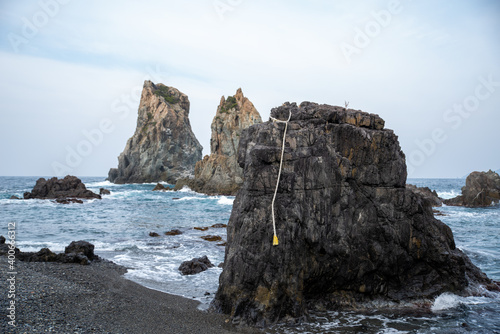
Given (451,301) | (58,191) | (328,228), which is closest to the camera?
(328,228)

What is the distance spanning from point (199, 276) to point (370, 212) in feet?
25.0

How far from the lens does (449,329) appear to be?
9.88 m

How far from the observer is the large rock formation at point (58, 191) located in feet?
182

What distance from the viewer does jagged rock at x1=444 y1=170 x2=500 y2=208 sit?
51.7m

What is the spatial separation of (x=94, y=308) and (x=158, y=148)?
3590 inches

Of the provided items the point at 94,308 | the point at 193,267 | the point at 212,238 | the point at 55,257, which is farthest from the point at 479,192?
the point at 94,308

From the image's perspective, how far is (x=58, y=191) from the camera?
5756cm

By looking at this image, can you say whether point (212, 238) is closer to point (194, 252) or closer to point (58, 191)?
point (194, 252)

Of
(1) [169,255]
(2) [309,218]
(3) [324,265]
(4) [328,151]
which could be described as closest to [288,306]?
(3) [324,265]

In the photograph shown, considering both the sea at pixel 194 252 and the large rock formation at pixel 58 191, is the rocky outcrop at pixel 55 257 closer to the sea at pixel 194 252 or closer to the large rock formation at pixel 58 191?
the sea at pixel 194 252

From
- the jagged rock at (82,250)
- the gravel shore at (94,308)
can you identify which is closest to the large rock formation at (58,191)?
the jagged rock at (82,250)

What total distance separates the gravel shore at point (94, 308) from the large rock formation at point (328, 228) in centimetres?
123

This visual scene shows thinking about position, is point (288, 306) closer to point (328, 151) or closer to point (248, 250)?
point (248, 250)

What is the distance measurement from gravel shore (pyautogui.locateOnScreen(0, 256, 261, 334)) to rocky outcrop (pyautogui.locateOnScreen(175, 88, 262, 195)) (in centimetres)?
5380
